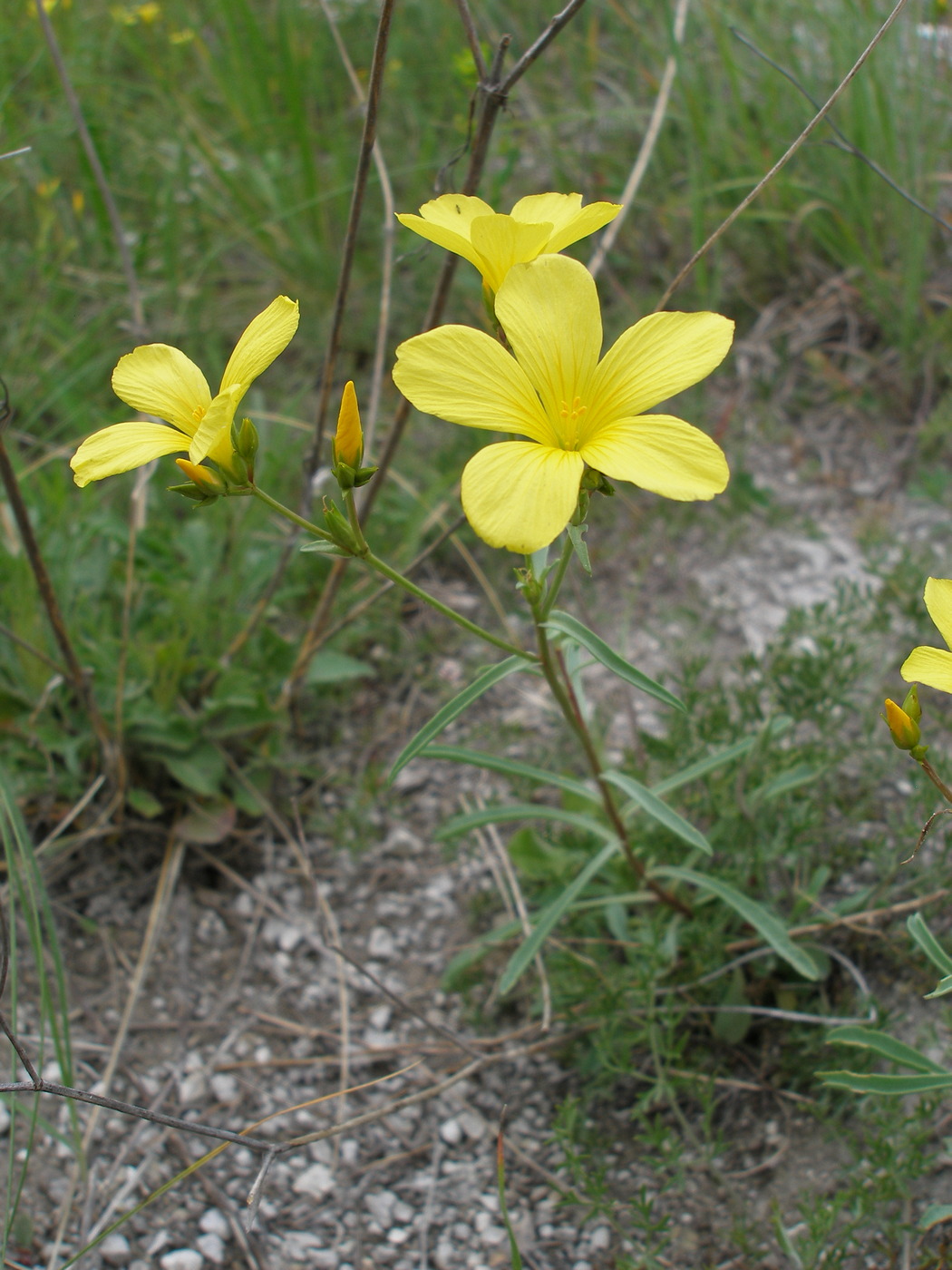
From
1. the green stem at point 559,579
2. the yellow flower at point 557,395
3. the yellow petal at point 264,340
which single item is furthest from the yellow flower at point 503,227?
the green stem at point 559,579

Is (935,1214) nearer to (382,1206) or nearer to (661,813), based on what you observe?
(661,813)

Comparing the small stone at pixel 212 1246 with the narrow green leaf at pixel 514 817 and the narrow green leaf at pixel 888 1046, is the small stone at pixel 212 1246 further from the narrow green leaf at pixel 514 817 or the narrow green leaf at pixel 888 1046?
the narrow green leaf at pixel 888 1046

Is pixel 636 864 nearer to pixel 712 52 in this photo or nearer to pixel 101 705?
pixel 101 705

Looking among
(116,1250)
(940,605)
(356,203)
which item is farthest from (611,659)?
(116,1250)

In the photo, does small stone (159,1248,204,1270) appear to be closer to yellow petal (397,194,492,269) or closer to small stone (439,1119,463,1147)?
small stone (439,1119,463,1147)

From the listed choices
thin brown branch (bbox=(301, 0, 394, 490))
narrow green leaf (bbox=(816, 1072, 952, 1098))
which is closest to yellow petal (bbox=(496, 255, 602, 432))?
thin brown branch (bbox=(301, 0, 394, 490))

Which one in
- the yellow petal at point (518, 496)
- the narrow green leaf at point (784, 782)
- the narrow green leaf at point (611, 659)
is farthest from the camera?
the narrow green leaf at point (784, 782)

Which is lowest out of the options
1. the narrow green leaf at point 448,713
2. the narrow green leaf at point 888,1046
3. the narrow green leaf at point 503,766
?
the narrow green leaf at point 888,1046
